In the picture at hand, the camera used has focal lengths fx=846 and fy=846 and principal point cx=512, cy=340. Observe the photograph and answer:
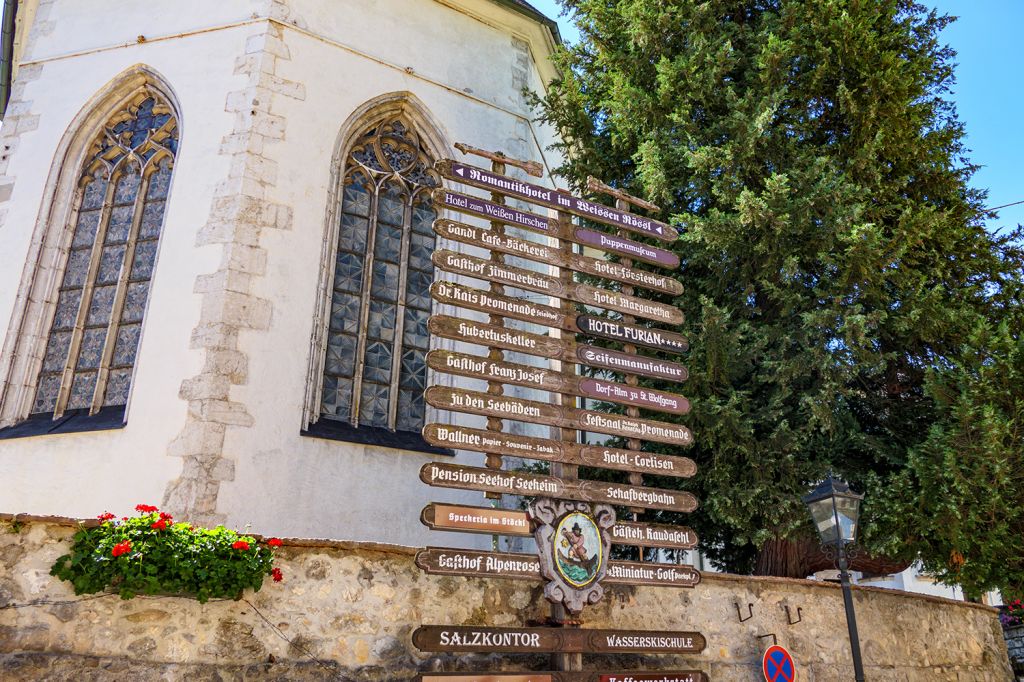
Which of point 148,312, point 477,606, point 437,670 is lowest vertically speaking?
point 437,670

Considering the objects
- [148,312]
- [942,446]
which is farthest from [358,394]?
[942,446]

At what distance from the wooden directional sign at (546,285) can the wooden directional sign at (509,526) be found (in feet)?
5.89

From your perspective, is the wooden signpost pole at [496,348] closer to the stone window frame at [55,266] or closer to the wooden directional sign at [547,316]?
the wooden directional sign at [547,316]

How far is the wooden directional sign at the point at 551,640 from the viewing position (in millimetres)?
5258

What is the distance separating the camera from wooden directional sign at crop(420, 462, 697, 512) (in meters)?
5.73

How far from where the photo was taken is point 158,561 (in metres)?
4.91

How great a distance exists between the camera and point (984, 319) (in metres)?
7.91

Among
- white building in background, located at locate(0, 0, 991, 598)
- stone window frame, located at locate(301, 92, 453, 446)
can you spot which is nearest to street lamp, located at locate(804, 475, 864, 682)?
white building in background, located at locate(0, 0, 991, 598)

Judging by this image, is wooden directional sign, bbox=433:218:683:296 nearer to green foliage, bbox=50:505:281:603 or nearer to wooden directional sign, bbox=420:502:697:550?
wooden directional sign, bbox=420:502:697:550

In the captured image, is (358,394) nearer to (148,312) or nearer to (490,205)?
(148,312)

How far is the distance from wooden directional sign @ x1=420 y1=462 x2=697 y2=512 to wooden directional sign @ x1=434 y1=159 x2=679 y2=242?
2.32 metres

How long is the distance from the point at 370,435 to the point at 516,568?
3.55 m

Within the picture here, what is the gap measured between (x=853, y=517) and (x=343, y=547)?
3.94 m

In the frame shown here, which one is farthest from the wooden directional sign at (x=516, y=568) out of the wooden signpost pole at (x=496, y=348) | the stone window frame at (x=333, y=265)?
the stone window frame at (x=333, y=265)
